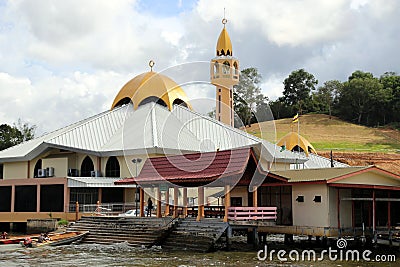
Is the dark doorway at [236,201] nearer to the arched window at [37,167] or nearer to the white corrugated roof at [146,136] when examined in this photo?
the white corrugated roof at [146,136]

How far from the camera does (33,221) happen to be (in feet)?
125

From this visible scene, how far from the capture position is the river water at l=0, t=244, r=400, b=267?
24312 mm

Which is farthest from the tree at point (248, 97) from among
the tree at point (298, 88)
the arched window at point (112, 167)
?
the arched window at point (112, 167)

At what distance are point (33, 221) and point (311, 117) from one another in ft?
285

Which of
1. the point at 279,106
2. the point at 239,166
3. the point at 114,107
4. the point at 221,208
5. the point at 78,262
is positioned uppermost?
the point at 279,106

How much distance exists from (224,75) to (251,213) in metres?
34.5

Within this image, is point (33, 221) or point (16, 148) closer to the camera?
point (33, 221)

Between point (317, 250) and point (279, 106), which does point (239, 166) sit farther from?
point (279, 106)

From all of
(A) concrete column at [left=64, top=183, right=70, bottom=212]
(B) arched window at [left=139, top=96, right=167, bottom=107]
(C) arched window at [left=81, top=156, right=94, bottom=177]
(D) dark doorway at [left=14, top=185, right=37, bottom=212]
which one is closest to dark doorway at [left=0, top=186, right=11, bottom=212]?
(D) dark doorway at [left=14, top=185, right=37, bottom=212]

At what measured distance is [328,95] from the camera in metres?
124

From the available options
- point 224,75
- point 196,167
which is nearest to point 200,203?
point 196,167

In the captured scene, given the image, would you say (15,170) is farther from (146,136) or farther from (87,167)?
(146,136)

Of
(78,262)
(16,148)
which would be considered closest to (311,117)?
(16,148)

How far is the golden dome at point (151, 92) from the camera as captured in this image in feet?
188
